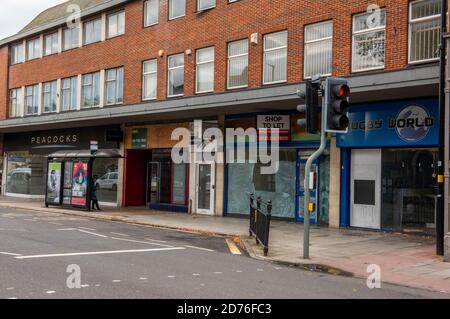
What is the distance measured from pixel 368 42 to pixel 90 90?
15.5 meters

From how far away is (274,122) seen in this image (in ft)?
62.3

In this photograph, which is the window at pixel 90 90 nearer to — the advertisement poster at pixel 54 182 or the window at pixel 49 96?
the window at pixel 49 96

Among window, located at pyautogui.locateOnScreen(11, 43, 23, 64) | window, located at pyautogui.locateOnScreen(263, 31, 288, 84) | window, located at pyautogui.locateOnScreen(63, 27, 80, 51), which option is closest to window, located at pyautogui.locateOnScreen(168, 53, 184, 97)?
window, located at pyautogui.locateOnScreen(263, 31, 288, 84)

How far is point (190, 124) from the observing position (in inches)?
872

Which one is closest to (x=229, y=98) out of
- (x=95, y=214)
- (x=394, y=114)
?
(x=394, y=114)

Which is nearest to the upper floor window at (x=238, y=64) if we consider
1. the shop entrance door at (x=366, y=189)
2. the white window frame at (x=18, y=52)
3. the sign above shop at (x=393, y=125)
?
the sign above shop at (x=393, y=125)

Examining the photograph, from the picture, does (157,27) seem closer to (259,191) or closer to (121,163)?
(121,163)

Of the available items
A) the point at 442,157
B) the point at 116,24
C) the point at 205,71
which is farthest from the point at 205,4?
the point at 442,157

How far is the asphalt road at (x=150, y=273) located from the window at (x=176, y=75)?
32.2 ft

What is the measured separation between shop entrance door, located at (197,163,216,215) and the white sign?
3.14m

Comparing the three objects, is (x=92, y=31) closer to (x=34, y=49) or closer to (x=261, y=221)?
(x=34, y=49)

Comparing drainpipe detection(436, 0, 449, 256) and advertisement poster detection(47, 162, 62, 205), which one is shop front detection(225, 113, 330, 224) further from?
advertisement poster detection(47, 162, 62, 205)
